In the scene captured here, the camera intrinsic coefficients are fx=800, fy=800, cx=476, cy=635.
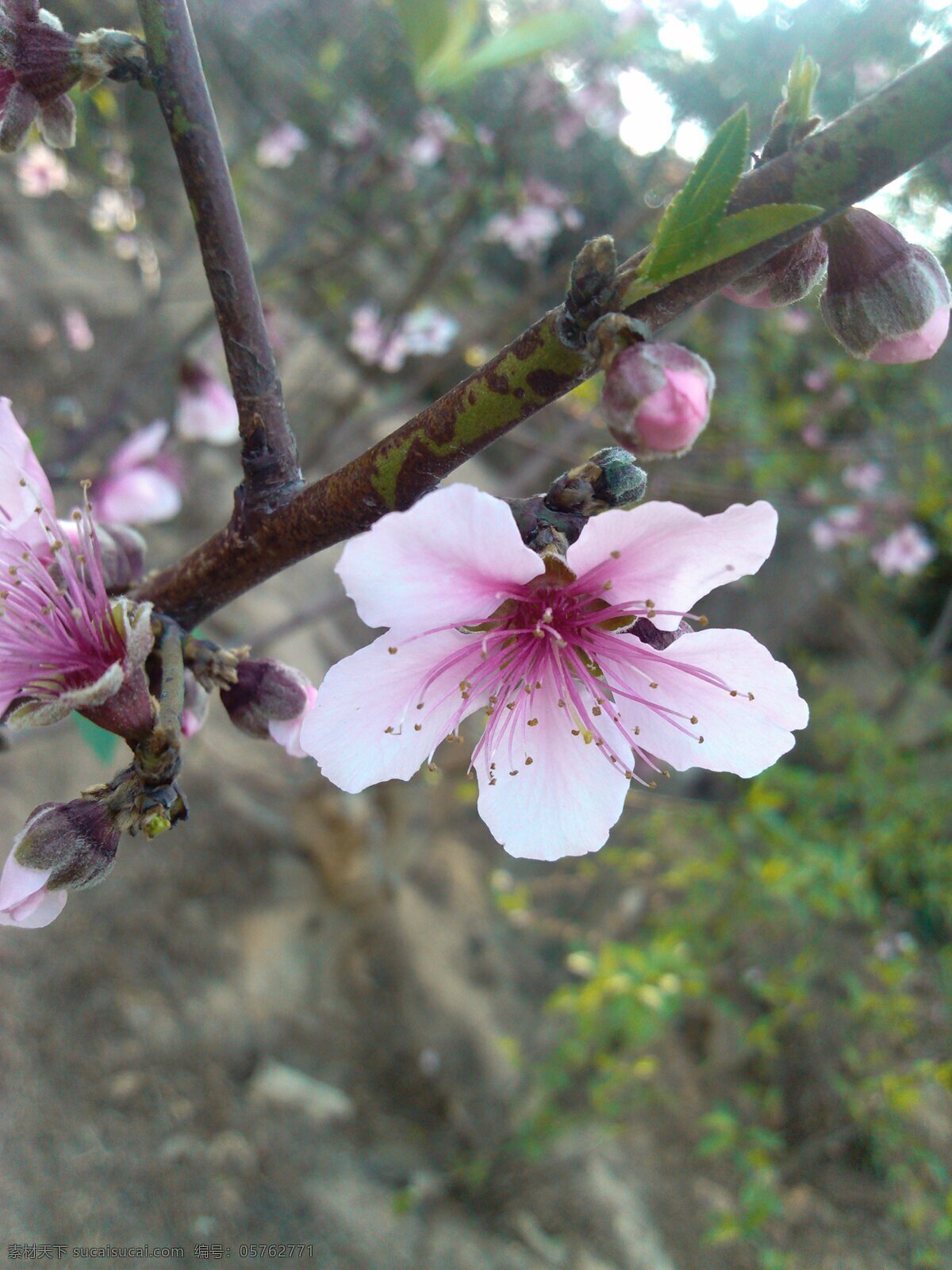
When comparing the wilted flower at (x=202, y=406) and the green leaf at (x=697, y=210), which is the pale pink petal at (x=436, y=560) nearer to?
the green leaf at (x=697, y=210)

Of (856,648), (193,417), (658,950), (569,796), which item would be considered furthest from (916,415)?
(569,796)

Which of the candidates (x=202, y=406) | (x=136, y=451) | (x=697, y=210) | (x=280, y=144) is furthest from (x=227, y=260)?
(x=280, y=144)

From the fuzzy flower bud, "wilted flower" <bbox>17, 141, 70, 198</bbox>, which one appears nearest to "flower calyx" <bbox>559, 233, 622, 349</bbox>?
the fuzzy flower bud

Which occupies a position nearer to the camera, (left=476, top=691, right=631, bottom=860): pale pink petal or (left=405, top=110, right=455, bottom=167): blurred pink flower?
(left=476, top=691, right=631, bottom=860): pale pink petal

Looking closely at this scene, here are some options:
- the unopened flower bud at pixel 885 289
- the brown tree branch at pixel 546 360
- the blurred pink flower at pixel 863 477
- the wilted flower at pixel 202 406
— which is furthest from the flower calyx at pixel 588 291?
the blurred pink flower at pixel 863 477

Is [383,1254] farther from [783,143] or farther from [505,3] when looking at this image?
[505,3]

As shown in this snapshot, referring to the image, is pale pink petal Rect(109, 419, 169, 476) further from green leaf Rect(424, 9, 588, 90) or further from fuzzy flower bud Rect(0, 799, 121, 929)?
fuzzy flower bud Rect(0, 799, 121, 929)
